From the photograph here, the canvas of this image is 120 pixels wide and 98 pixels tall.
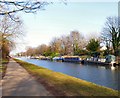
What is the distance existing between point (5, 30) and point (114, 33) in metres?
40.6

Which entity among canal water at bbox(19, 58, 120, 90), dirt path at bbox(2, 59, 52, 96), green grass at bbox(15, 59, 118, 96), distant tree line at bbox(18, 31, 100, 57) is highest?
distant tree line at bbox(18, 31, 100, 57)

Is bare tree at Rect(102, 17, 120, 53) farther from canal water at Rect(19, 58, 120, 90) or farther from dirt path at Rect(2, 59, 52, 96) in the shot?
dirt path at Rect(2, 59, 52, 96)

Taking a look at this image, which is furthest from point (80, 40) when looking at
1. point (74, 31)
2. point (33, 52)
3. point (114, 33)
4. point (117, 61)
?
point (33, 52)

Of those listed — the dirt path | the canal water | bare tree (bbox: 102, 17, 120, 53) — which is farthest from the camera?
bare tree (bbox: 102, 17, 120, 53)

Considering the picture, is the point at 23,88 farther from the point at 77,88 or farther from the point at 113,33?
the point at 113,33

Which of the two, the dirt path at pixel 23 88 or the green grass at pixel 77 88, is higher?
the dirt path at pixel 23 88

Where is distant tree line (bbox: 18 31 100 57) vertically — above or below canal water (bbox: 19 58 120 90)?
above

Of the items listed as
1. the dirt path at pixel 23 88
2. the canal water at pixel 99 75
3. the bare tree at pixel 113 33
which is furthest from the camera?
Result: the bare tree at pixel 113 33

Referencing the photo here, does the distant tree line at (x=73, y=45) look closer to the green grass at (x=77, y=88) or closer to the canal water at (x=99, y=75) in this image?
the canal water at (x=99, y=75)

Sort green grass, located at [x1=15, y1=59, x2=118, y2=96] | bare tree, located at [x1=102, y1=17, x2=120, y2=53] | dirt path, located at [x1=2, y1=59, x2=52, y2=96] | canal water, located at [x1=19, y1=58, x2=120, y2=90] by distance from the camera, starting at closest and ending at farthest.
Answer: dirt path, located at [x1=2, y1=59, x2=52, y2=96] → green grass, located at [x1=15, y1=59, x2=118, y2=96] → canal water, located at [x1=19, y1=58, x2=120, y2=90] → bare tree, located at [x1=102, y1=17, x2=120, y2=53]

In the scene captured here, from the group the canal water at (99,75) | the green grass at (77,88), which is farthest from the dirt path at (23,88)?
the canal water at (99,75)

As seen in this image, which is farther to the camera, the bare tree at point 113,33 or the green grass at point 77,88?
the bare tree at point 113,33

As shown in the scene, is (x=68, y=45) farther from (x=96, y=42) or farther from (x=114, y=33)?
(x=114, y=33)

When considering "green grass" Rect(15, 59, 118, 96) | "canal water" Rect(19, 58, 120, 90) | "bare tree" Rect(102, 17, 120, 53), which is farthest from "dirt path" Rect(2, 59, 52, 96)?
"bare tree" Rect(102, 17, 120, 53)
